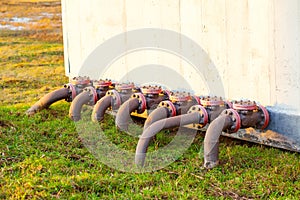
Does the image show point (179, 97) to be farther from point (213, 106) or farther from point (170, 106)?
point (213, 106)

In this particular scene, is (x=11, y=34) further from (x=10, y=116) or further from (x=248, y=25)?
(x=248, y=25)

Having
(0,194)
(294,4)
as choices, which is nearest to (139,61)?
(294,4)

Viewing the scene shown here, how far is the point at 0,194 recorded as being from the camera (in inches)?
158

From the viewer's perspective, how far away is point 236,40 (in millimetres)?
4934

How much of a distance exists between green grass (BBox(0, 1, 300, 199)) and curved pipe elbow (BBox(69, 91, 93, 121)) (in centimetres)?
14

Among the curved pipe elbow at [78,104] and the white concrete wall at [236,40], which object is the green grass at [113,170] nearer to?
the curved pipe elbow at [78,104]

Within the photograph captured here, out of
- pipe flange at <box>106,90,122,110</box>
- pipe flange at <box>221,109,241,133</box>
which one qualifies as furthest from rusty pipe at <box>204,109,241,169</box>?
pipe flange at <box>106,90,122,110</box>

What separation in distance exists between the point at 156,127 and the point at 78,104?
1.61 metres

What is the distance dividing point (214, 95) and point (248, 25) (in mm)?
763

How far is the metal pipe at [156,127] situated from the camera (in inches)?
180

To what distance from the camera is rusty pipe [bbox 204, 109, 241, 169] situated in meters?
4.41

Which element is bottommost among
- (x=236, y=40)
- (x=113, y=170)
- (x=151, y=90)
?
(x=113, y=170)

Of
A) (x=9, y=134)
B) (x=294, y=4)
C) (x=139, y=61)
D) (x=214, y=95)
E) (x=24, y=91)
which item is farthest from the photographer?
(x=24, y=91)

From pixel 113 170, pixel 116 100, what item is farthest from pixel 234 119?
→ pixel 116 100
